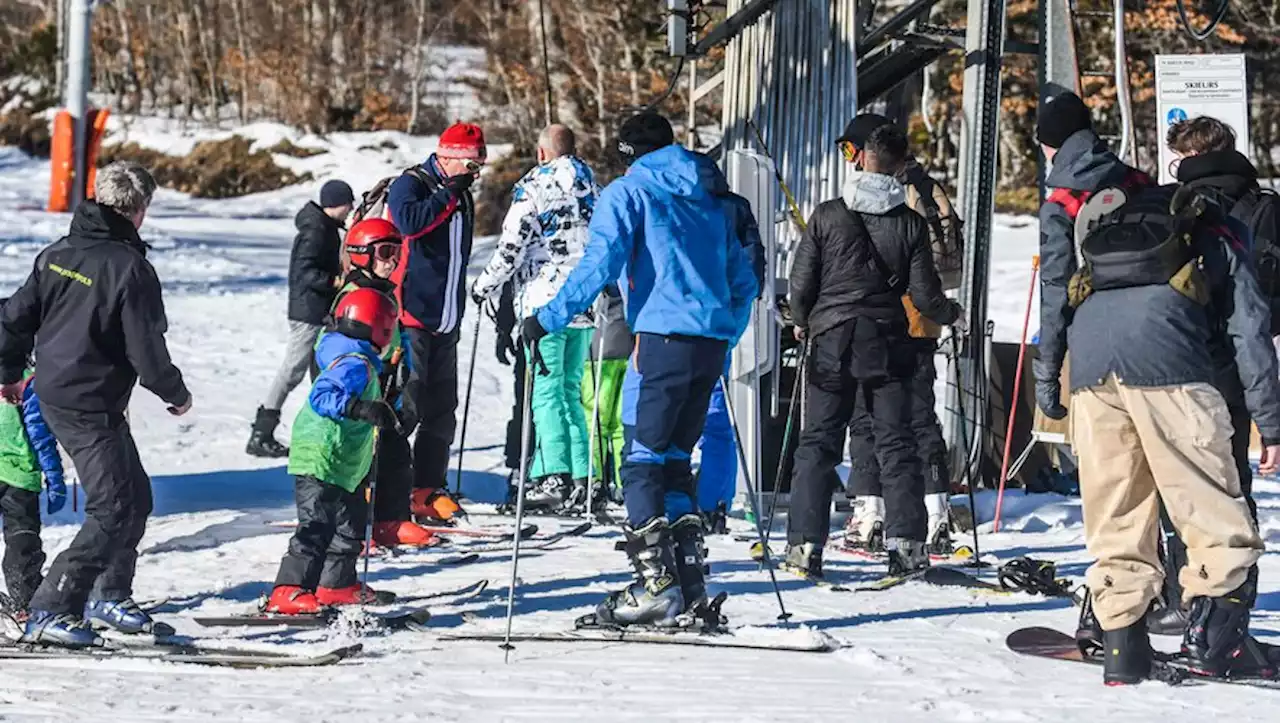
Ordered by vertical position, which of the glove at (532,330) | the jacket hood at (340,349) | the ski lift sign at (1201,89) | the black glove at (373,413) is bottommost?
the black glove at (373,413)

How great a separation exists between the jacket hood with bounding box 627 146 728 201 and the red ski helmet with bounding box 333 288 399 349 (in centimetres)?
100

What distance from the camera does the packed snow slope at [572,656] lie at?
15.6ft

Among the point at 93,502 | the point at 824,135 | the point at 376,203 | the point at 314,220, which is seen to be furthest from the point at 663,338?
the point at 314,220

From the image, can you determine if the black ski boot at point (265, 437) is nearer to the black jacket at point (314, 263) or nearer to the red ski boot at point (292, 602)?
the black jacket at point (314, 263)

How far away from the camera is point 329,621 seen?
5852 mm

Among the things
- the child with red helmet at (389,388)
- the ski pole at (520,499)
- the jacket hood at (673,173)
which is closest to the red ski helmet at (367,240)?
the child with red helmet at (389,388)

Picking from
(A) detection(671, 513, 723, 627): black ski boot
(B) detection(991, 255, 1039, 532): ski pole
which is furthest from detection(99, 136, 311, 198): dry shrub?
(A) detection(671, 513, 723, 627): black ski boot

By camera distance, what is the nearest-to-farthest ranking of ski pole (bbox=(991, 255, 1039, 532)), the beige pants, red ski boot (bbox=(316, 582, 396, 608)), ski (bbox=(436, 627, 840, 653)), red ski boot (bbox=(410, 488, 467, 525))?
1. the beige pants
2. ski (bbox=(436, 627, 840, 653))
3. red ski boot (bbox=(316, 582, 396, 608))
4. red ski boot (bbox=(410, 488, 467, 525))
5. ski pole (bbox=(991, 255, 1039, 532))

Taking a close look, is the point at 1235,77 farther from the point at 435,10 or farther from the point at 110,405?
the point at 435,10

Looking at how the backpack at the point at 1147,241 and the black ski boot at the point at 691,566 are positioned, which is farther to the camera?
the black ski boot at the point at 691,566

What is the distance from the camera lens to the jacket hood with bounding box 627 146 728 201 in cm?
585

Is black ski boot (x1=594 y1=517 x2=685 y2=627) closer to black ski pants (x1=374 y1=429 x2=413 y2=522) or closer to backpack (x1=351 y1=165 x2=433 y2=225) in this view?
black ski pants (x1=374 y1=429 x2=413 y2=522)

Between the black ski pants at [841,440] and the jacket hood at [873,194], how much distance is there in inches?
18.7

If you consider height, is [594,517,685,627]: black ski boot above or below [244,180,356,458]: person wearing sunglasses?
below
